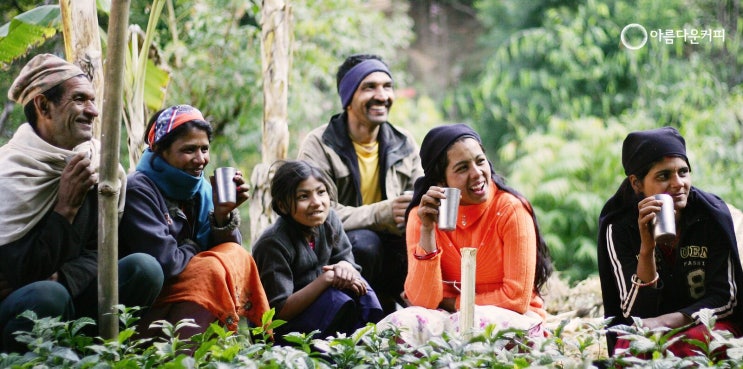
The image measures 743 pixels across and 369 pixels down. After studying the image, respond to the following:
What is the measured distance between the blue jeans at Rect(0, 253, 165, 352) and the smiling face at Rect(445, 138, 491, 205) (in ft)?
4.61

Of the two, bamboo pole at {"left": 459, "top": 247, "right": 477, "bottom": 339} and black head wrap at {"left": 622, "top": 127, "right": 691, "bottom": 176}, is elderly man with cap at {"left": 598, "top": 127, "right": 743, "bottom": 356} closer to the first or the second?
black head wrap at {"left": 622, "top": 127, "right": 691, "bottom": 176}

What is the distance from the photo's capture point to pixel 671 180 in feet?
13.3

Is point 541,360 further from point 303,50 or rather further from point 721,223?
point 303,50

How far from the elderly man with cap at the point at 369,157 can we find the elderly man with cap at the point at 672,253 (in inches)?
57.9

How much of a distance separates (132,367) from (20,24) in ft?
Answer: 9.06

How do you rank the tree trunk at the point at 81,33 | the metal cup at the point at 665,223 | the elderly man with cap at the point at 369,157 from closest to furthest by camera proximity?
the metal cup at the point at 665,223 → the tree trunk at the point at 81,33 → the elderly man with cap at the point at 369,157

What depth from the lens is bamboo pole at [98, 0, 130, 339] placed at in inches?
133

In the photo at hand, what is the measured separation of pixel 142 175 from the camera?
4246mm

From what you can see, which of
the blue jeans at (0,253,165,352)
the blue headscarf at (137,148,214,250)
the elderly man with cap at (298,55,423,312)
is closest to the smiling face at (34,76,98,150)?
the blue headscarf at (137,148,214,250)

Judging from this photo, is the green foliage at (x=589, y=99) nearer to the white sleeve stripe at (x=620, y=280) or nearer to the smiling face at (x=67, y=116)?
the white sleeve stripe at (x=620, y=280)

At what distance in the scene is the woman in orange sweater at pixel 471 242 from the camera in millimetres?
4281

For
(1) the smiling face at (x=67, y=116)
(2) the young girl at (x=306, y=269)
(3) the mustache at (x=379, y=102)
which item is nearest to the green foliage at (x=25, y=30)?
(1) the smiling face at (x=67, y=116)

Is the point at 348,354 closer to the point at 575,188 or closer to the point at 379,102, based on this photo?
the point at 379,102

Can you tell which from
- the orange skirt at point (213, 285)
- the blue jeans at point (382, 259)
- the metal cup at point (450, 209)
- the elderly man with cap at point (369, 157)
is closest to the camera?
the metal cup at point (450, 209)
